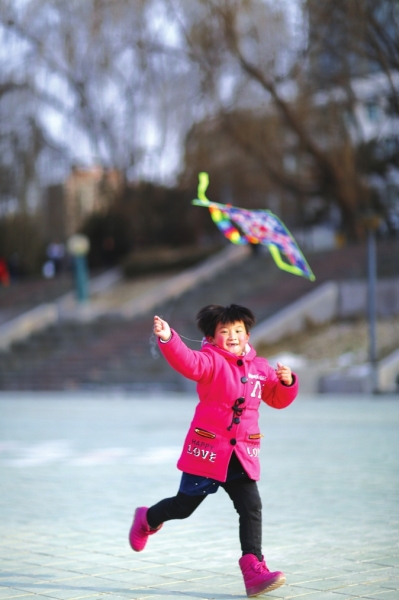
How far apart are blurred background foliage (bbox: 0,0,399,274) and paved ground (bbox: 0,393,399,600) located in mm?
13121

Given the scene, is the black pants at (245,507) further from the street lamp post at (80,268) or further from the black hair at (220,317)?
the street lamp post at (80,268)

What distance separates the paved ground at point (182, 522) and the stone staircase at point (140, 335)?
10.7 meters

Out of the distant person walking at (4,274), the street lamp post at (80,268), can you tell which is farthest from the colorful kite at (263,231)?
the distant person walking at (4,274)

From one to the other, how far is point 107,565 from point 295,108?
23.3m

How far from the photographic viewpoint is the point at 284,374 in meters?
5.05

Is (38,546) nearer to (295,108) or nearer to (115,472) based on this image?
(115,472)

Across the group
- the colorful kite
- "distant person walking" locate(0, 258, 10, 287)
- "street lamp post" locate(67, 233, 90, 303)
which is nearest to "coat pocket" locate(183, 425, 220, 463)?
the colorful kite

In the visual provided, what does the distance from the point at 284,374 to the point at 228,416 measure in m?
0.35

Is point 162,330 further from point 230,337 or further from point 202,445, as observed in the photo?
point 202,445

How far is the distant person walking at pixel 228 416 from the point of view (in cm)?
485

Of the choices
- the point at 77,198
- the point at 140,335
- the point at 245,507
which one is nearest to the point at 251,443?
the point at 245,507

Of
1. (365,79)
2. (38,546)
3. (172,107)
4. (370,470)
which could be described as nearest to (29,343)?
(172,107)

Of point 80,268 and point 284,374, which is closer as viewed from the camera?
point 284,374

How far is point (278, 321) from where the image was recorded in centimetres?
2575
